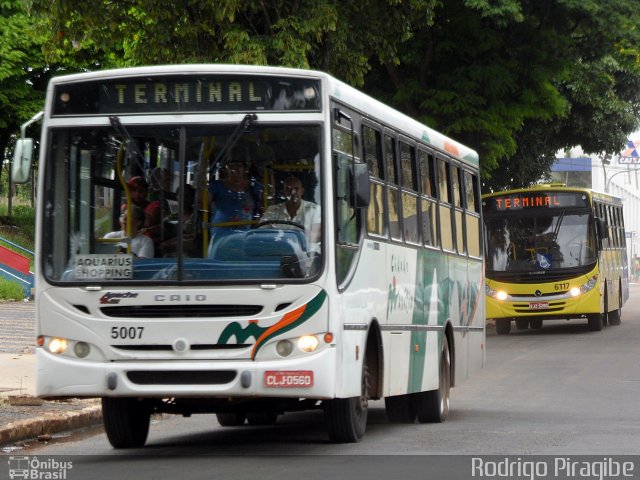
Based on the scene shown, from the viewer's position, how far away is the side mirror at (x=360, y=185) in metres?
11.0

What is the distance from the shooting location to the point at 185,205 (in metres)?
10.6

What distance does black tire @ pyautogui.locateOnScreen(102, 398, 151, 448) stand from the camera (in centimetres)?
1154

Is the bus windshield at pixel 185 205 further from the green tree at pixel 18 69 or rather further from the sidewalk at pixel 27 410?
the green tree at pixel 18 69

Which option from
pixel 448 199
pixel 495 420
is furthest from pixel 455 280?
pixel 495 420

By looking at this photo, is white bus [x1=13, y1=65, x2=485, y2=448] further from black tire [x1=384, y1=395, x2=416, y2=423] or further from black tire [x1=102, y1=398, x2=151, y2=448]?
black tire [x1=384, y1=395, x2=416, y2=423]

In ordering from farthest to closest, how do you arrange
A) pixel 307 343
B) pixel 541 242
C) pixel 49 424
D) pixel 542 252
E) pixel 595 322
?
pixel 595 322 < pixel 542 252 < pixel 541 242 < pixel 49 424 < pixel 307 343

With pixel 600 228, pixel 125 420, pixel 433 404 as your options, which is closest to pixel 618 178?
pixel 600 228

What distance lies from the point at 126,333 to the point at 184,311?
0.44 meters

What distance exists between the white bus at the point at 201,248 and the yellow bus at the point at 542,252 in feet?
68.1

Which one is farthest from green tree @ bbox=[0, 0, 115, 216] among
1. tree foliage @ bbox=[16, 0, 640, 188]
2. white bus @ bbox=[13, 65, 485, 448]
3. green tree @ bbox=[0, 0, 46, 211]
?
white bus @ bbox=[13, 65, 485, 448]

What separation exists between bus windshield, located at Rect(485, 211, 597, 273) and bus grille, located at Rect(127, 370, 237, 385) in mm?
21779

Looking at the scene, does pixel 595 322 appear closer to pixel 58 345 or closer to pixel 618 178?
pixel 58 345

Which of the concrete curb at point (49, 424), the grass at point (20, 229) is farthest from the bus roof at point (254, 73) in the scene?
the grass at point (20, 229)

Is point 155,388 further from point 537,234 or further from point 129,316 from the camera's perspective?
point 537,234
